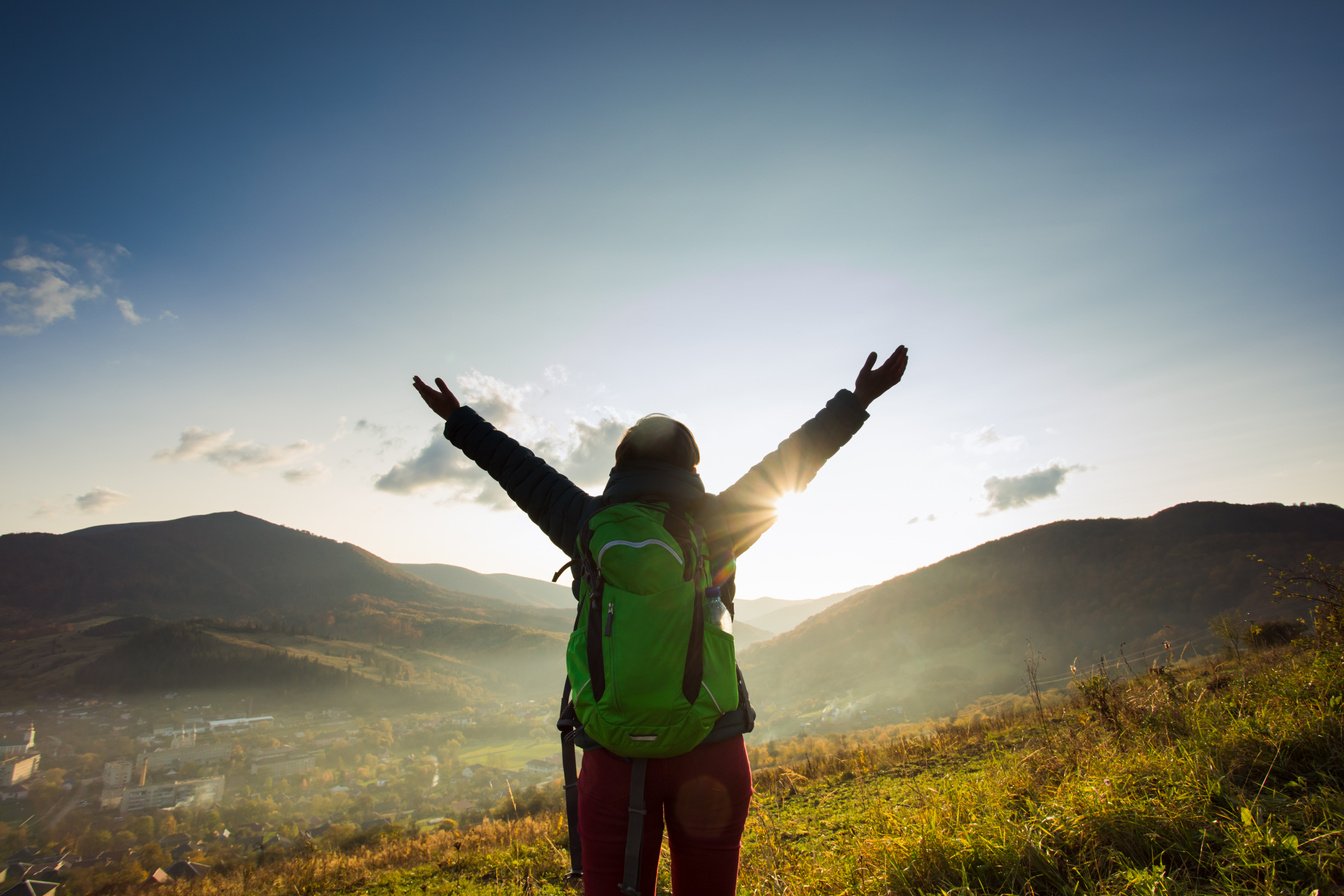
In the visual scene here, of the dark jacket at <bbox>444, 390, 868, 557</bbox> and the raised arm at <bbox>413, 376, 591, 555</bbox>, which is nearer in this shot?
the dark jacket at <bbox>444, 390, 868, 557</bbox>

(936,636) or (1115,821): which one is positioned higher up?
(1115,821)

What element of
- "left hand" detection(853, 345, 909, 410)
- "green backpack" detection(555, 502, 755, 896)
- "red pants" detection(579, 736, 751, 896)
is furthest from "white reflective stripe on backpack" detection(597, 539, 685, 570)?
"left hand" detection(853, 345, 909, 410)

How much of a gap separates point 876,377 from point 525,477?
6.45 feet

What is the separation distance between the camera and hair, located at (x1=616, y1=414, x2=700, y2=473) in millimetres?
2357

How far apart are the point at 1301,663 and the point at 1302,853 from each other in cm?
501

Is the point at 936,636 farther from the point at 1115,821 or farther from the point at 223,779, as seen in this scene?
the point at 223,779

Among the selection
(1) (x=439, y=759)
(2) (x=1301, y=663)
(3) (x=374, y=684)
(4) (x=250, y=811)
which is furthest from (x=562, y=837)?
(3) (x=374, y=684)

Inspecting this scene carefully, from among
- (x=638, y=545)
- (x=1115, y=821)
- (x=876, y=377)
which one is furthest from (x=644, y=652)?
(x=1115, y=821)

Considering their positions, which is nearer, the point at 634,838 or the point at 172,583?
the point at 634,838

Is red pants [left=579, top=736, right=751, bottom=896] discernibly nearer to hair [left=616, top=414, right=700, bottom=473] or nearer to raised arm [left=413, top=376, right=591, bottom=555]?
raised arm [left=413, top=376, right=591, bottom=555]

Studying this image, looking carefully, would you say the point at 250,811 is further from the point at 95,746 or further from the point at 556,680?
the point at 556,680

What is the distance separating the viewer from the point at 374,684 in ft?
344

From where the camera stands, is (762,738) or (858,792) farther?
(762,738)

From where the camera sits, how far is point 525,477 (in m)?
2.78
